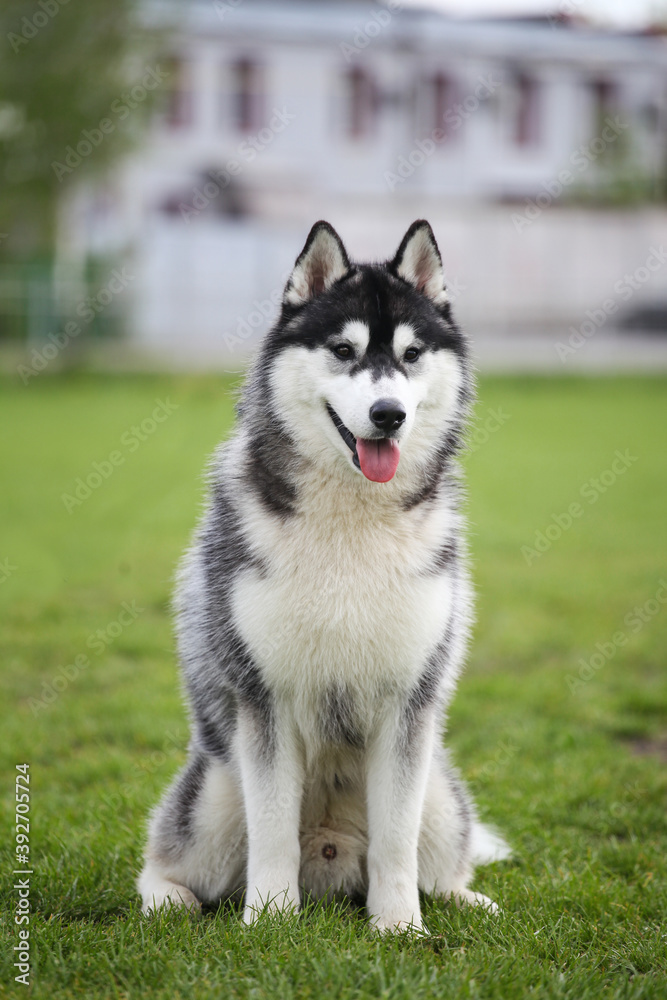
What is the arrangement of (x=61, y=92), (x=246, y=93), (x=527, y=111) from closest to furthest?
(x=61, y=92) < (x=246, y=93) < (x=527, y=111)

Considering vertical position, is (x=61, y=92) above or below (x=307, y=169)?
above

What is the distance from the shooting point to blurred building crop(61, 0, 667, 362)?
69.5 feet

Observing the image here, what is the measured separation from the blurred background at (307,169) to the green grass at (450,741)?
745cm

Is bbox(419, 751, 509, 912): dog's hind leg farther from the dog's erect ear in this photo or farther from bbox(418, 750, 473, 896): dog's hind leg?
the dog's erect ear

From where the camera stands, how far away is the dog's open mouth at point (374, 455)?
2668 mm

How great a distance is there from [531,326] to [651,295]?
2827 millimetres

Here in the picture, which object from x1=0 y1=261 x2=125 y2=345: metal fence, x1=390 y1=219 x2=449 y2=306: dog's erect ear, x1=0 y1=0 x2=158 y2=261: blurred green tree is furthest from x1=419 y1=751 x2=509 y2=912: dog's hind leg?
x1=0 y1=0 x2=158 y2=261: blurred green tree

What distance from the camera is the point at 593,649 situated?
5836mm

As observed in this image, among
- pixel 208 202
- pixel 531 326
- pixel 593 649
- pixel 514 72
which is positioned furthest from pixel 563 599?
pixel 514 72

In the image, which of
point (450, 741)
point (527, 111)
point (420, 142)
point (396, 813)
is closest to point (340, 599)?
point (396, 813)

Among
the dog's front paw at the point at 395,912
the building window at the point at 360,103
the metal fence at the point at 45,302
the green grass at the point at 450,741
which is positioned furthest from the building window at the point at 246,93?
the dog's front paw at the point at 395,912

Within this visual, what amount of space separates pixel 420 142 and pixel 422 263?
23.2 m

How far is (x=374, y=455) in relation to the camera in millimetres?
2678

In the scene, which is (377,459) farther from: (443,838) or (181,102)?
(181,102)
